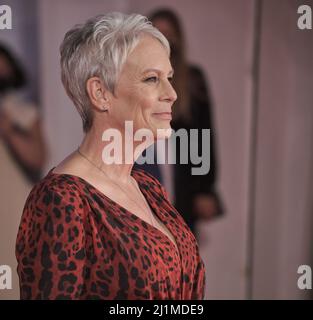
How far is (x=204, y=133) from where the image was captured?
6.23 ft

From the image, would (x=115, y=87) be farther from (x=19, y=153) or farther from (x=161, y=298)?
(x=19, y=153)

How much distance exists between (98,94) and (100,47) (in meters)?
0.10

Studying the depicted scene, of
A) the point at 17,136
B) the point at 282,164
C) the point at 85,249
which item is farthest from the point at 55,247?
the point at 282,164

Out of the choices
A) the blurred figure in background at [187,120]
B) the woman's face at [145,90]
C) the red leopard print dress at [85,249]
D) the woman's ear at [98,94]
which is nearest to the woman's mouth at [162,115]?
the woman's face at [145,90]

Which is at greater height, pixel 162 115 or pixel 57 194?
pixel 162 115

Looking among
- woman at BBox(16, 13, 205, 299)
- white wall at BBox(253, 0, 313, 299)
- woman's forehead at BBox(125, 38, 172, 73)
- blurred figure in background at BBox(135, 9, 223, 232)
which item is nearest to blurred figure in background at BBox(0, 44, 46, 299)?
blurred figure in background at BBox(135, 9, 223, 232)

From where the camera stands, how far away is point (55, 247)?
3.16ft

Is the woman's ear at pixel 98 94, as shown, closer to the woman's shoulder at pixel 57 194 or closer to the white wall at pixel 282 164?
the woman's shoulder at pixel 57 194

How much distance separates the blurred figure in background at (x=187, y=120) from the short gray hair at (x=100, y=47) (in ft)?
2.35

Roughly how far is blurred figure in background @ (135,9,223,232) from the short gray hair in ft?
2.35

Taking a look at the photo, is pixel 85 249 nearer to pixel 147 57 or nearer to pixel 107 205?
pixel 107 205

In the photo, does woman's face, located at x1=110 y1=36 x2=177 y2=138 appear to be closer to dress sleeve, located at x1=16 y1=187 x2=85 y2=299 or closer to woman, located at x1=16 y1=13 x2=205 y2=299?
woman, located at x1=16 y1=13 x2=205 y2=299
